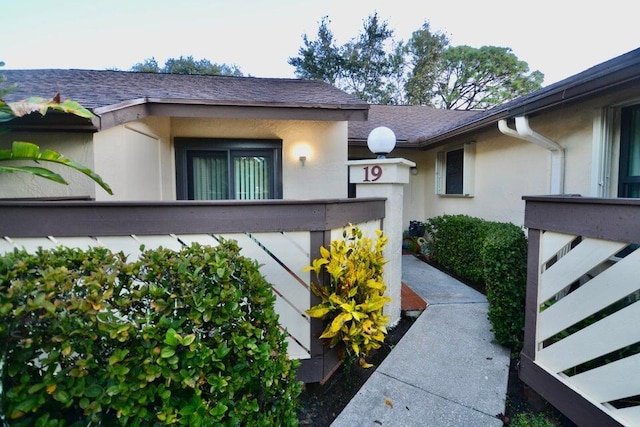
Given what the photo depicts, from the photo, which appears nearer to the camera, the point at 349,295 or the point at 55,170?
the point at 349,295

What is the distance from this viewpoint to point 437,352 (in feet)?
11.7

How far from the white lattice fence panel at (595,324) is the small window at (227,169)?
4.87m

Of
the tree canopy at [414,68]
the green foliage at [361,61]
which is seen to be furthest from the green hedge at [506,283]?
the green foliage at [361,61]

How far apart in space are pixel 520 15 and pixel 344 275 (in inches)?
536

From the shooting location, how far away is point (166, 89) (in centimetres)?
595

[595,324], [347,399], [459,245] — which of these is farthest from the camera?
[459,245]

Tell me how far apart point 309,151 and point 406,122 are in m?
5.61

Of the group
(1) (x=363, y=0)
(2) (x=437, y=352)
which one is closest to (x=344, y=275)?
(2) (x=437, y=352)

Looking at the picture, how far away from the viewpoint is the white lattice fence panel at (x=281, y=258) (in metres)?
2.51

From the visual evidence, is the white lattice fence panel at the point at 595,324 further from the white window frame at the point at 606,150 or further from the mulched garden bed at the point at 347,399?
the white window frame at the point at 606,150

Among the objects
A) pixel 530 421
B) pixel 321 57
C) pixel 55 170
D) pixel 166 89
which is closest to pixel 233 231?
pixel 55 170

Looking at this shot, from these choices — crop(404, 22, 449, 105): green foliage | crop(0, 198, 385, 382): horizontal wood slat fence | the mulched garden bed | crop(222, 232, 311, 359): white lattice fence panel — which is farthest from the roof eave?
crop(404, 22, 449, 105): green foliage

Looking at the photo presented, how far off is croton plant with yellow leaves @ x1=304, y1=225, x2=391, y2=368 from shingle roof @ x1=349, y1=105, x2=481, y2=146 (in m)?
5.71

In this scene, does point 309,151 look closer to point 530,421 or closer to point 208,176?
point 208,176
